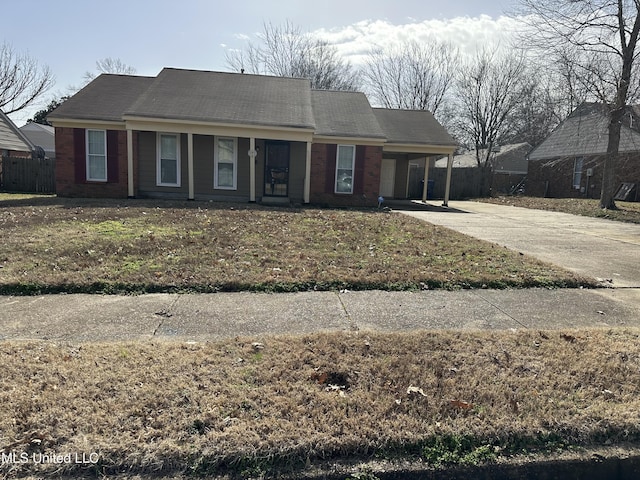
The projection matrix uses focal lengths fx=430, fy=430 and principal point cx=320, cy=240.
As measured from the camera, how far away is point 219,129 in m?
14.8

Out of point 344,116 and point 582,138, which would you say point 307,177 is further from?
point 582,138

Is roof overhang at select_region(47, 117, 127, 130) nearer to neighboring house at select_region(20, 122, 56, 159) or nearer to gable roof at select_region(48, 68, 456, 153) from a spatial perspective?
gable roof at select_region(48, 68, 456, 153)

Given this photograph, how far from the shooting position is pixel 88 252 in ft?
21.8

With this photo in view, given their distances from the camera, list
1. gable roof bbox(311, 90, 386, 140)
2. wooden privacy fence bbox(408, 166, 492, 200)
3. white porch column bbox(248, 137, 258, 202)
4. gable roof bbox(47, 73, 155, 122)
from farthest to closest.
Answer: wooden privacy fence bbox(408, 166, 492, 200) < gable roof bbox(311, 90, 386, 140) < gable roof bbox(47, 73, 155, 122) < white porch column bbox(248, 137, 258, 202)

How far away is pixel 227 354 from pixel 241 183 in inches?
536

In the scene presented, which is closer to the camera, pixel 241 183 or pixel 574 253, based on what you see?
pixel 574 253

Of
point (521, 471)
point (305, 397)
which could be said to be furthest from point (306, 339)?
point (521, 471)

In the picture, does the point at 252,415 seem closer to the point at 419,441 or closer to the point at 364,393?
the point at 364,393

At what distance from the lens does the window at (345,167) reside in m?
16.8

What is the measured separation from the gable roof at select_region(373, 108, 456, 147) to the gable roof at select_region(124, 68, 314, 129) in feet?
13.3

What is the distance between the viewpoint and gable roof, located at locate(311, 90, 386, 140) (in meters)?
16.5

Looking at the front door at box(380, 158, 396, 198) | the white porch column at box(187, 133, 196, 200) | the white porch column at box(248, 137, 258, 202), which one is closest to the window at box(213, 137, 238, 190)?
the white porch column at box(248, 137, 258, 202)

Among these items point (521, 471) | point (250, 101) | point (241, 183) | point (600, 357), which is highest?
point (250, 101)

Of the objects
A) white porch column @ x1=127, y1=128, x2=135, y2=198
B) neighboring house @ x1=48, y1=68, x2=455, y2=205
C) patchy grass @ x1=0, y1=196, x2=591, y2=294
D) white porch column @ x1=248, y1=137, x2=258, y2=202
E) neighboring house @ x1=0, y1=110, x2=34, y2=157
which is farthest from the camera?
neighboring house @ x1=0, y1=110, x2=34, y2=157
